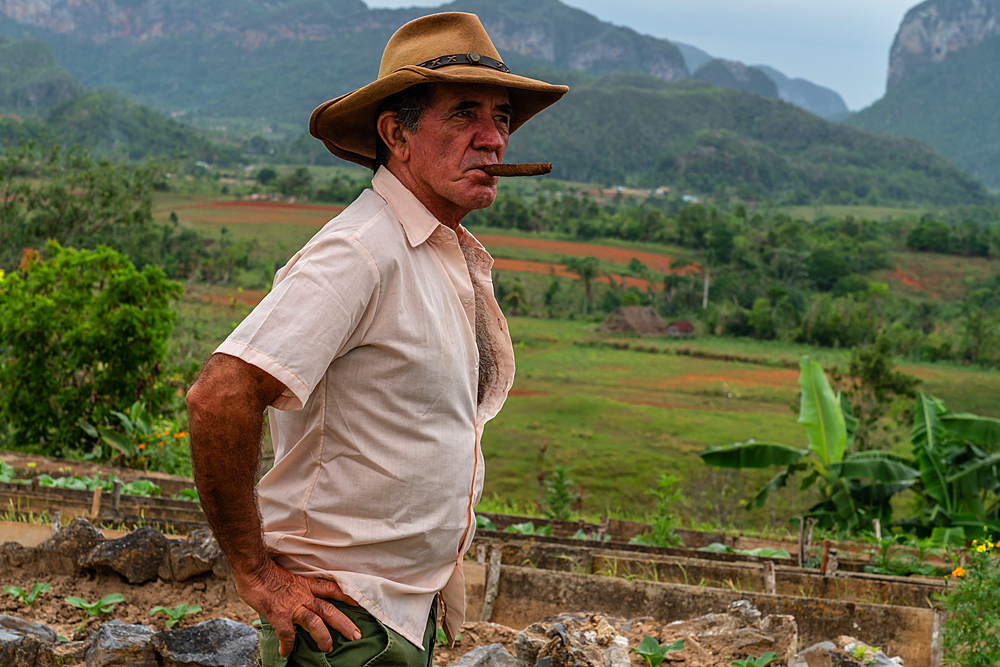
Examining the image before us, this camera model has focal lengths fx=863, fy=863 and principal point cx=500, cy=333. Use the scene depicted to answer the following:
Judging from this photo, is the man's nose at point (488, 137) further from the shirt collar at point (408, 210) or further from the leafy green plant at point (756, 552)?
the leafy green plant at point (756, 552)

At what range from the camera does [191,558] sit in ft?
11.1

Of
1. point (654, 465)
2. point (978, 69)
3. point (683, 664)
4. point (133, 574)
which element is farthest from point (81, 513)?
point (978, 69)

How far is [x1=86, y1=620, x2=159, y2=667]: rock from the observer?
2561 mm

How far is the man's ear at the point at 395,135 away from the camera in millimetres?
1560

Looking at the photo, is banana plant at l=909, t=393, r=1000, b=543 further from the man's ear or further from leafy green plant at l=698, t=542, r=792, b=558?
the man's ear

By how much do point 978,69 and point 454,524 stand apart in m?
205

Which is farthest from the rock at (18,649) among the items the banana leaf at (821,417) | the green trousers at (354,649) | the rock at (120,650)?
the banana leaf at (821,417)

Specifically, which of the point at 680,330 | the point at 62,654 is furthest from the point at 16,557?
the point at 680,330

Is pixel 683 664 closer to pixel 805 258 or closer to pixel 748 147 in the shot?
pixel 805 258

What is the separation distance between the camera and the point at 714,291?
45.7m

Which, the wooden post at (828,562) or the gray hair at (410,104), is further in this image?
the wooden post at (828,562)

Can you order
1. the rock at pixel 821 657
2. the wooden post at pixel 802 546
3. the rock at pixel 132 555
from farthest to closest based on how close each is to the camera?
the wooden post at pixel 802 546, the rock at pixel 132 555, the rock at pixel 821 657

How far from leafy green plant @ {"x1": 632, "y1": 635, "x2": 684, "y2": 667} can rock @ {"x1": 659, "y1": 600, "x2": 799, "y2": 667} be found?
10 cm

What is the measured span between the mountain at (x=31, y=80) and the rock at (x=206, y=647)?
135 m
